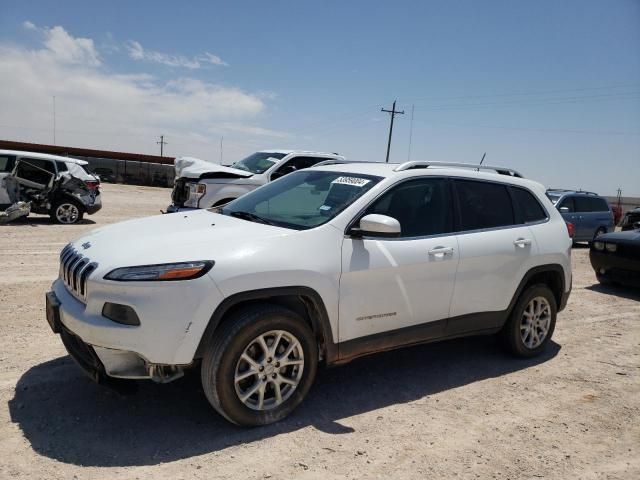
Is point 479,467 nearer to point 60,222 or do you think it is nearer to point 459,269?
point 459,269

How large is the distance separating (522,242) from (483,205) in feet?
1.68

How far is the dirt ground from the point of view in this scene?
3.01 metres

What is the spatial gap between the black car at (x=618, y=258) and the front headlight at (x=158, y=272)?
25.4ft

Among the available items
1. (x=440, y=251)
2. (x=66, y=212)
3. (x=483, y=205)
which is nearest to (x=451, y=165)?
(x=483, y=205)

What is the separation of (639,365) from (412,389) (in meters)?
2.53

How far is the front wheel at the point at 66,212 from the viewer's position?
1241cm

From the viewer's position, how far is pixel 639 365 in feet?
16.7

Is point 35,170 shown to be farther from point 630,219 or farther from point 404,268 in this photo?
point 630,219

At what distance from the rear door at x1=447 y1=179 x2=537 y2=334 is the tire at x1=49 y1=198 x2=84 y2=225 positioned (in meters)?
10.8

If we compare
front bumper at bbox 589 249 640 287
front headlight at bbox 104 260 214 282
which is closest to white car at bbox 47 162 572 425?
front headlight at bbox 104 260 214 282

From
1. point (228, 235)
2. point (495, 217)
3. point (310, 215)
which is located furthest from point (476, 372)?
point (228, 235)

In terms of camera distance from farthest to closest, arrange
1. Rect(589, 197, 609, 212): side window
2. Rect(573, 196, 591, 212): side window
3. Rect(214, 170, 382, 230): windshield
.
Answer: Rect(589, 197, 609, 212): side window < Rect(573, 196, 591, 212): side window < Rect(214, 170, 382, 230): windshield

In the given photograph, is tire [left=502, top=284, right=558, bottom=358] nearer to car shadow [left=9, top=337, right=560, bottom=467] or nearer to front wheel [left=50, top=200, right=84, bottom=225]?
car shadow [left=9, top=337, right=560, bottom=467]

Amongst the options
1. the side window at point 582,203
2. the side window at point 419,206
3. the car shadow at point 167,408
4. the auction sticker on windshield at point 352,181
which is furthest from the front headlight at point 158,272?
the side window at point 582,203
